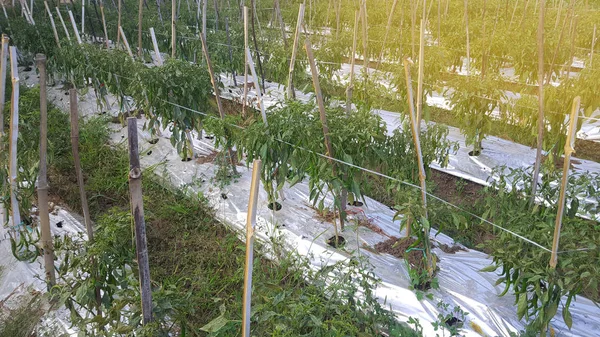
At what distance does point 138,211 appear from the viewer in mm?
1433

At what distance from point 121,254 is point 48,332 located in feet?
2.37

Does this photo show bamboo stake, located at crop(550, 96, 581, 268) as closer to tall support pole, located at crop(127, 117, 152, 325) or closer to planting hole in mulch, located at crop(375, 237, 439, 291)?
planting hole in mulch, located at crop(375, 237, 439, 291)

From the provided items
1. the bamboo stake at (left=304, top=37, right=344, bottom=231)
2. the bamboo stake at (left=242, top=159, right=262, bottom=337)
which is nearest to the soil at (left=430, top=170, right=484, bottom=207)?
the bamboo stake at (left=304, top=37, right=344, bottom=231)

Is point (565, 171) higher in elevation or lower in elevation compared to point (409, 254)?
higher

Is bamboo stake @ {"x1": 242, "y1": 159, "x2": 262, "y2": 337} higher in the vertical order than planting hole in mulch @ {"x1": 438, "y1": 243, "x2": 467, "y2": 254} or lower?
higher

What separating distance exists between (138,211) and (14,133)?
1.26 meters

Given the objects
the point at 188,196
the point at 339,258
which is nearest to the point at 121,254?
the point at 339,258

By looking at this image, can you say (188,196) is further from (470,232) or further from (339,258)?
(470,232)

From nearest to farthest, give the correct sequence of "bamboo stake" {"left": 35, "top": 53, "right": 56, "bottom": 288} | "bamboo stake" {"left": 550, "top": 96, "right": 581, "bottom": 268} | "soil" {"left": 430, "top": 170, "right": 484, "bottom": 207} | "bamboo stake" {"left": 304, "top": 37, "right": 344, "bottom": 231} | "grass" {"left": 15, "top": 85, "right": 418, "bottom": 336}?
"bamboo stake" {"left": 550, "top": 96, "right": 581, "bottom": 268} → "grass" {"left": 15, "top": 85, "right": 418, "bottom": 336} → "bamboo stake" {"left": 35, "top": 53, "right": 56, "bottom": 288} → "bamboo stake" {"left": 304, "top": 37, "right": 344, "bottom": 231} → "soil" {"left": 430, "top": 170, "right": 484, "bottom": 207}

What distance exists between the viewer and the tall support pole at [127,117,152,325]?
54.1 inches

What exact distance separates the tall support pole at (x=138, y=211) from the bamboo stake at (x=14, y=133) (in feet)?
3.61

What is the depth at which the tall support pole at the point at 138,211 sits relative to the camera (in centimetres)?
137

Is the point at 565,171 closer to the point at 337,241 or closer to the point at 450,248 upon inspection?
the point at 450,248

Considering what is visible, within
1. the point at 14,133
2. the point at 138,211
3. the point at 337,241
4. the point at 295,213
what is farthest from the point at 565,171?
the point at 14,133
